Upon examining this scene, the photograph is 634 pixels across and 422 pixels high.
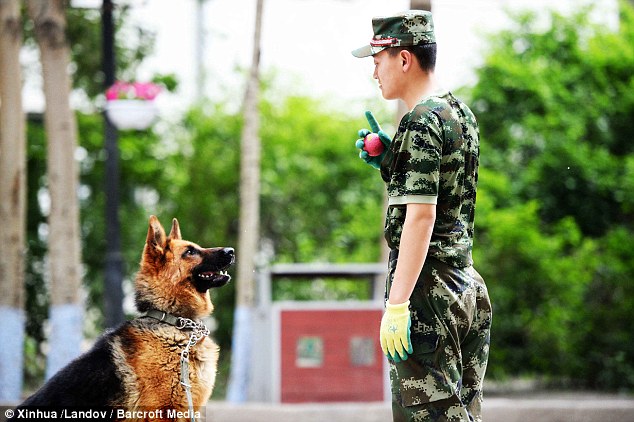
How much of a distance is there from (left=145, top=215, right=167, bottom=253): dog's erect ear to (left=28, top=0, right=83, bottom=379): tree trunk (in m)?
7.09

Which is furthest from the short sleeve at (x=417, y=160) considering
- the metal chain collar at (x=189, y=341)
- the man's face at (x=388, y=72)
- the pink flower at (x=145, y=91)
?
the pink flower at (x=145, y=91)

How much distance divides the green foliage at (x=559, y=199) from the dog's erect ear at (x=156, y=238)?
1044 centimetres

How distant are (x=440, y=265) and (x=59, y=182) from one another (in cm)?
829

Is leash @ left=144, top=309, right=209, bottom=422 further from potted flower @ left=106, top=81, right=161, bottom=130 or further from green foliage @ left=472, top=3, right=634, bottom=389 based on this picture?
green foliage @ left=472, top=3, right=634, bottom=389

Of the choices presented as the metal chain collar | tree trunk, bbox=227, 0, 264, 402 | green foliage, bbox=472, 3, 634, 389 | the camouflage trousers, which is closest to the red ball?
the camouflage trousers

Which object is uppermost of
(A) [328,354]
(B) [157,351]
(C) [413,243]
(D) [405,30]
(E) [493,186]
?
(D) [405,30]

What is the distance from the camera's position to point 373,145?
363cm

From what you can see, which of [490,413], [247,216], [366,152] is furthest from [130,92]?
[366,152]

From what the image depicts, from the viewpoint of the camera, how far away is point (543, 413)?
27.0 ft

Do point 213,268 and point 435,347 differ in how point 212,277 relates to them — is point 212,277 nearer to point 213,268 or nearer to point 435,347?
point 213,268

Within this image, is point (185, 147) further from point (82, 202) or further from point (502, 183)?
point (502, 183)

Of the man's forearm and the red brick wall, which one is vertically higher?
the man's forearm

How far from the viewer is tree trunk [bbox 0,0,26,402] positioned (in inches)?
443

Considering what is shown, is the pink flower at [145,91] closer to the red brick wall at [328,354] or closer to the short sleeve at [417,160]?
the red brick wall at [328,354]
